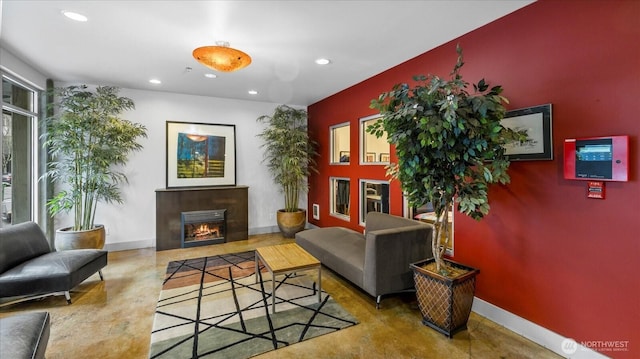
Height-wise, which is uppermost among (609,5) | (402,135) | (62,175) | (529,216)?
(609,5)

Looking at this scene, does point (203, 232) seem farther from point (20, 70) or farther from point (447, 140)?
point (447, 140)

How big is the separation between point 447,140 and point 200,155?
4.39 meters

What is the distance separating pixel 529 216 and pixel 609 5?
5.03 ft

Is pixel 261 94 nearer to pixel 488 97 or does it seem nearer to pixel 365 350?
pixel 488 97

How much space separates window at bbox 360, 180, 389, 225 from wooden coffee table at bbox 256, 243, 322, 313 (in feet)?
5.11

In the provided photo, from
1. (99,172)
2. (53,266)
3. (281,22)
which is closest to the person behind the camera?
(281,22)

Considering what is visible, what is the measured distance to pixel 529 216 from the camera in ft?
7.54

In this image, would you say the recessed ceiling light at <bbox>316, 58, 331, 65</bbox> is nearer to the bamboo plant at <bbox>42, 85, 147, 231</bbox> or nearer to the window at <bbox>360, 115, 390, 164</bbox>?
the window at <bbox>360, 115, 390, 164</bbox>

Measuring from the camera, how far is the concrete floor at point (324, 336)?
210 cm

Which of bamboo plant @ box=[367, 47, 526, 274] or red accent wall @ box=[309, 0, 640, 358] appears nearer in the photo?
red accent wall @ box=[309, 0, 640, 358]

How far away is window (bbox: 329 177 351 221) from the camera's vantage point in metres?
4.92

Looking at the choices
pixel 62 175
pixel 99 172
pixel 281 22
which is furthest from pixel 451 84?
pixel 62 175

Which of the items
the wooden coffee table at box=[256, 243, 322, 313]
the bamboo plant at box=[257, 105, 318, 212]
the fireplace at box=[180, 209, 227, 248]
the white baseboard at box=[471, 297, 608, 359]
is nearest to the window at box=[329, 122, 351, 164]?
the bamboo plant at box=[257, 105, 318, 212]

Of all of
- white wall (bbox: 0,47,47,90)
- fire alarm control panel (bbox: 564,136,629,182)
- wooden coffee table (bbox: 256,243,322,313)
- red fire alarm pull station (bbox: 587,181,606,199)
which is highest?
white wall (bbox: 0,47,47,90)
